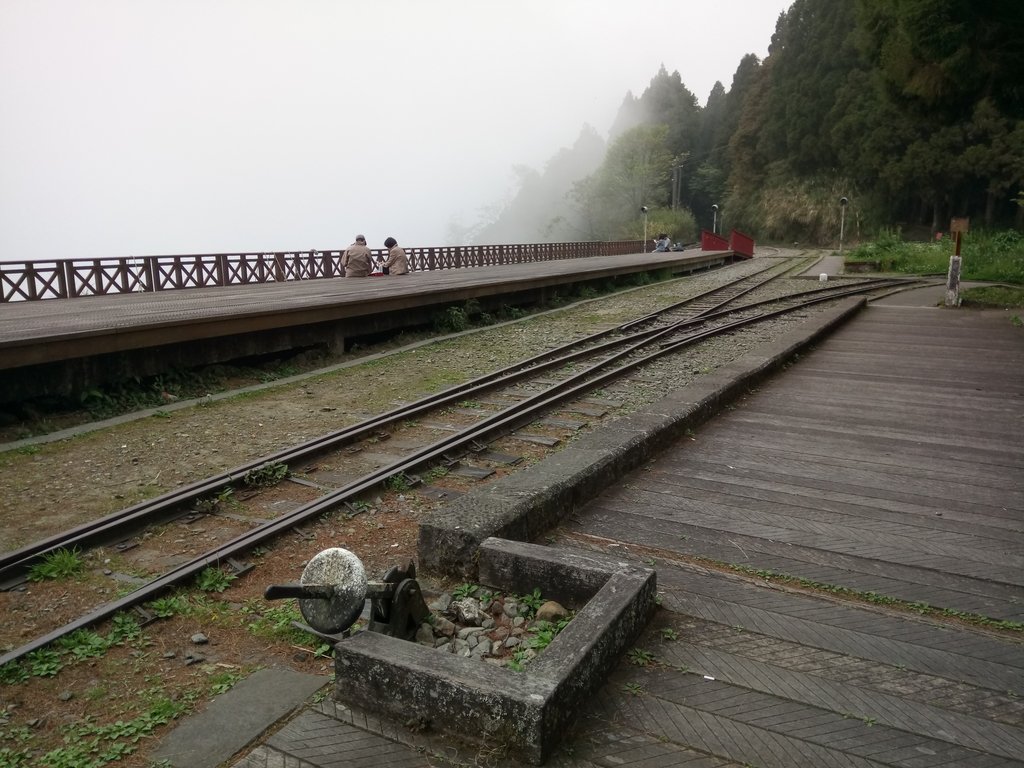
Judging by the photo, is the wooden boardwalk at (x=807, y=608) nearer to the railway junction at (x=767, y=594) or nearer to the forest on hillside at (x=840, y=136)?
the railway junction at (x=767, y=594)

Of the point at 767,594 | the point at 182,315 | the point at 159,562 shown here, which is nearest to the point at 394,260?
the point at 182,315

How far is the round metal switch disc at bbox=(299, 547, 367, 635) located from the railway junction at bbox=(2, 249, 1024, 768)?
254mm

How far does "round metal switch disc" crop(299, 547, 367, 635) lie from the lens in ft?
7.88

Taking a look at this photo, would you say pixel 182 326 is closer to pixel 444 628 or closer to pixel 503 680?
pixel 444 628

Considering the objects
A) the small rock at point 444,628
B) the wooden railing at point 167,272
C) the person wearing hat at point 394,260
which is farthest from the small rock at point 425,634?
the person wearing hat at point 394,260

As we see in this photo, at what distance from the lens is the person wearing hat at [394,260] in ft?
56.1

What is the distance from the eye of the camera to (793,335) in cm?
893

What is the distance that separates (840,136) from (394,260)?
45156 mm

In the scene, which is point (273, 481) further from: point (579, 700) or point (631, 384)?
point (631, 384)

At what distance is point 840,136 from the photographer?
170 feet

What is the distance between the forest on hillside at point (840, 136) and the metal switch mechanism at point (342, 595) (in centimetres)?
1378

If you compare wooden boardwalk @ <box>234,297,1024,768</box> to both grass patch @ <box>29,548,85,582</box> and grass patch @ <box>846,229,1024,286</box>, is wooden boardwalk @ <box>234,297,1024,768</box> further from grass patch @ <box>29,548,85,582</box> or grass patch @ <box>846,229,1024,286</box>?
grass patch @ <box>846,229,1024,286</box>

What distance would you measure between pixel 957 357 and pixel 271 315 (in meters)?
7.95

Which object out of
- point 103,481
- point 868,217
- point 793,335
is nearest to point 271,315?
point 103,481
